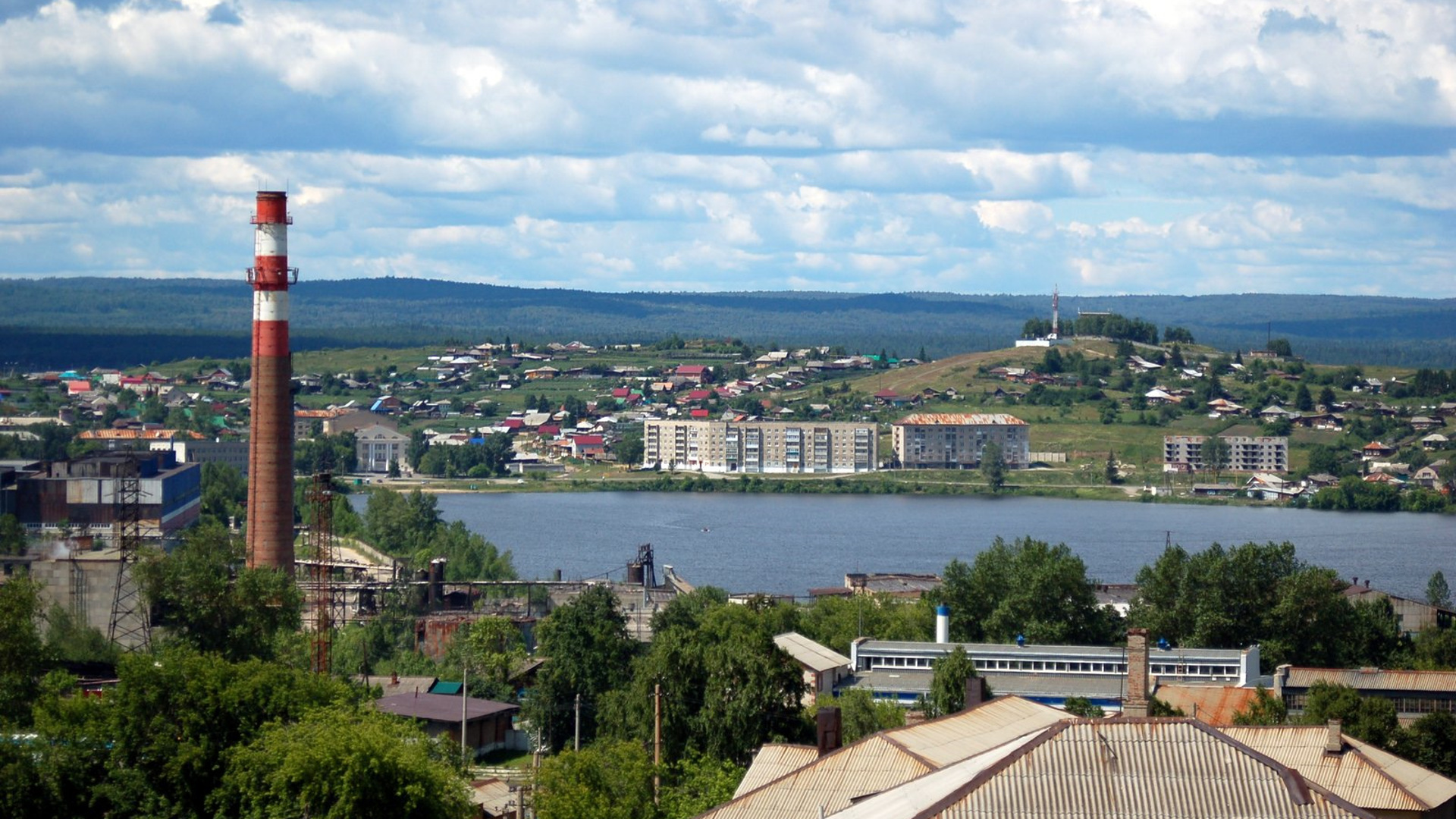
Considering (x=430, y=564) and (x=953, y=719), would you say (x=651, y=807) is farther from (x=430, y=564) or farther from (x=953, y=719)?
(x=430, y=564)

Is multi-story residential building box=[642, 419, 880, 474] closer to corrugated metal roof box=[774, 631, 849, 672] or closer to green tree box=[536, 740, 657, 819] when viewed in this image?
corrugated metal roof box=[774, 631, 849, 672]

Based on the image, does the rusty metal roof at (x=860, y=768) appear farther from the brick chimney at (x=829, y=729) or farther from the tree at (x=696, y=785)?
the tree at (x=696, y=785)

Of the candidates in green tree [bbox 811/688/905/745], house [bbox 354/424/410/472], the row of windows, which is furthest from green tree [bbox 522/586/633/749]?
house [bbox 354/424/410/472]

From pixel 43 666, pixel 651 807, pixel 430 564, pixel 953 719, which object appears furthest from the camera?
pixel 430 564

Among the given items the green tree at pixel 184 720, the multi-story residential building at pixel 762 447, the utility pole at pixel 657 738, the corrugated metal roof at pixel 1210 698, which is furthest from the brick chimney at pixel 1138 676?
the multi-story residential building at pixel 762 447

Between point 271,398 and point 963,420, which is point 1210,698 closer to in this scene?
point 271,398

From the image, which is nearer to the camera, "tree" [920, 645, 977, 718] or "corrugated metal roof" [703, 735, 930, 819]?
"corrugated metal roof" [703, 735, 930, 819]

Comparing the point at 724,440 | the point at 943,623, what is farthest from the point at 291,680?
the point at 724,440
